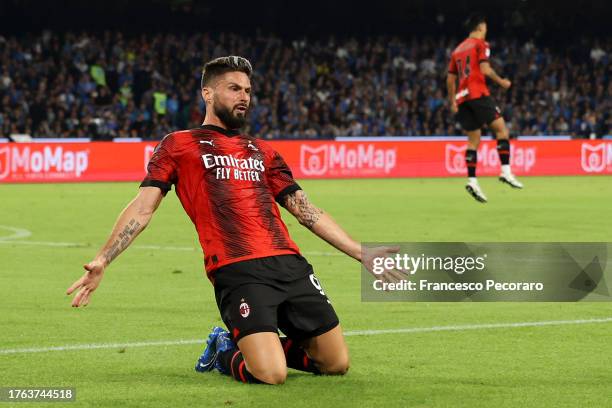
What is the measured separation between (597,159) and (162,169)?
28.1 metres

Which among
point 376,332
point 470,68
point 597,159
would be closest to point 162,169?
point 376,332

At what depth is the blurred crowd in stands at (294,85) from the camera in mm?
36938

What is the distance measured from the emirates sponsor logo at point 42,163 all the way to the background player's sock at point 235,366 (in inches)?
915

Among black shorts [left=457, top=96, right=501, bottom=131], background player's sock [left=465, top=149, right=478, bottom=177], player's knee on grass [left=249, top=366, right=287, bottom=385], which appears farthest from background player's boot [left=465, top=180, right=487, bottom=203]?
player's knee on grass [left=249, top=366, right=287, bottom=385]

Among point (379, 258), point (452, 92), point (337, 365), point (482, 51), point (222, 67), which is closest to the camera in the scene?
point (379, 258)

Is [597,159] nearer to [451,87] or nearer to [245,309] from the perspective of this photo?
[451,87]

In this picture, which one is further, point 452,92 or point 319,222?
point 452,92

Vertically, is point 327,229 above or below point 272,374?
above

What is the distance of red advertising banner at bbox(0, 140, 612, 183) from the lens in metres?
30.0

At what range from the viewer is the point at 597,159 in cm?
3391

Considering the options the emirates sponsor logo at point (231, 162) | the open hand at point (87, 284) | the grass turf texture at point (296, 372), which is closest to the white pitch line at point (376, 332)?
the grass turf texture at point (296, 372)

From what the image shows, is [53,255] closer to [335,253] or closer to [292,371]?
[335,253]

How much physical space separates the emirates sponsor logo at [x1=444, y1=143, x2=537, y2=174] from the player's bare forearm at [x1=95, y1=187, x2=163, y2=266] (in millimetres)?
25880

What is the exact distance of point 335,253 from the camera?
48.5 feet
